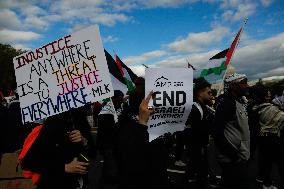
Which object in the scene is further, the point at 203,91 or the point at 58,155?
the point at 203,91

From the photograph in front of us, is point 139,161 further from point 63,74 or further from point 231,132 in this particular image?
point 231,132

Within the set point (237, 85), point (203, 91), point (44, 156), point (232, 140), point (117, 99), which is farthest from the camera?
point (117, 99)

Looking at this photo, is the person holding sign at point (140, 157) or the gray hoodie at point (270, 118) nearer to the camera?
the person holding sign at point (140, 157)

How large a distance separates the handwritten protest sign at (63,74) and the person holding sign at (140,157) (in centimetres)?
57

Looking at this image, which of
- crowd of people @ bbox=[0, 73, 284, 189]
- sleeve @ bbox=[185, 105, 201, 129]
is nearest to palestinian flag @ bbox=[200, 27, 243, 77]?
crowd of people @ bbox=[0, 73, 284, 189]

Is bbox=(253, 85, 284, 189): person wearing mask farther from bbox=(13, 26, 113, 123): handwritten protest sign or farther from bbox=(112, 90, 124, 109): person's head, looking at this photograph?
bbox=(13, 26, 113, 123): handwritten protest sign

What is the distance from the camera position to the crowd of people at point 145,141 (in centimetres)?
310

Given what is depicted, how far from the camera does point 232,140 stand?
4770 millimetres

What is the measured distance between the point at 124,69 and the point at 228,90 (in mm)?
4354

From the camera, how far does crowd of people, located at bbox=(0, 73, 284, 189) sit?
10.2ft

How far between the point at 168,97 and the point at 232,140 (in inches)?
62.8

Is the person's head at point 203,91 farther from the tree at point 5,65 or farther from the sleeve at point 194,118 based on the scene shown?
the tree at point 5,65

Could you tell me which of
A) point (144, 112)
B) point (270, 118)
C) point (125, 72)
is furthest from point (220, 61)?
point (144, 112)

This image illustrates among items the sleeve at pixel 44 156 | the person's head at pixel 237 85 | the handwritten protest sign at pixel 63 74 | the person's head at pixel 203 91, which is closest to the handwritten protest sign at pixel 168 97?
the handwritten protest sign at pixel 63 74
